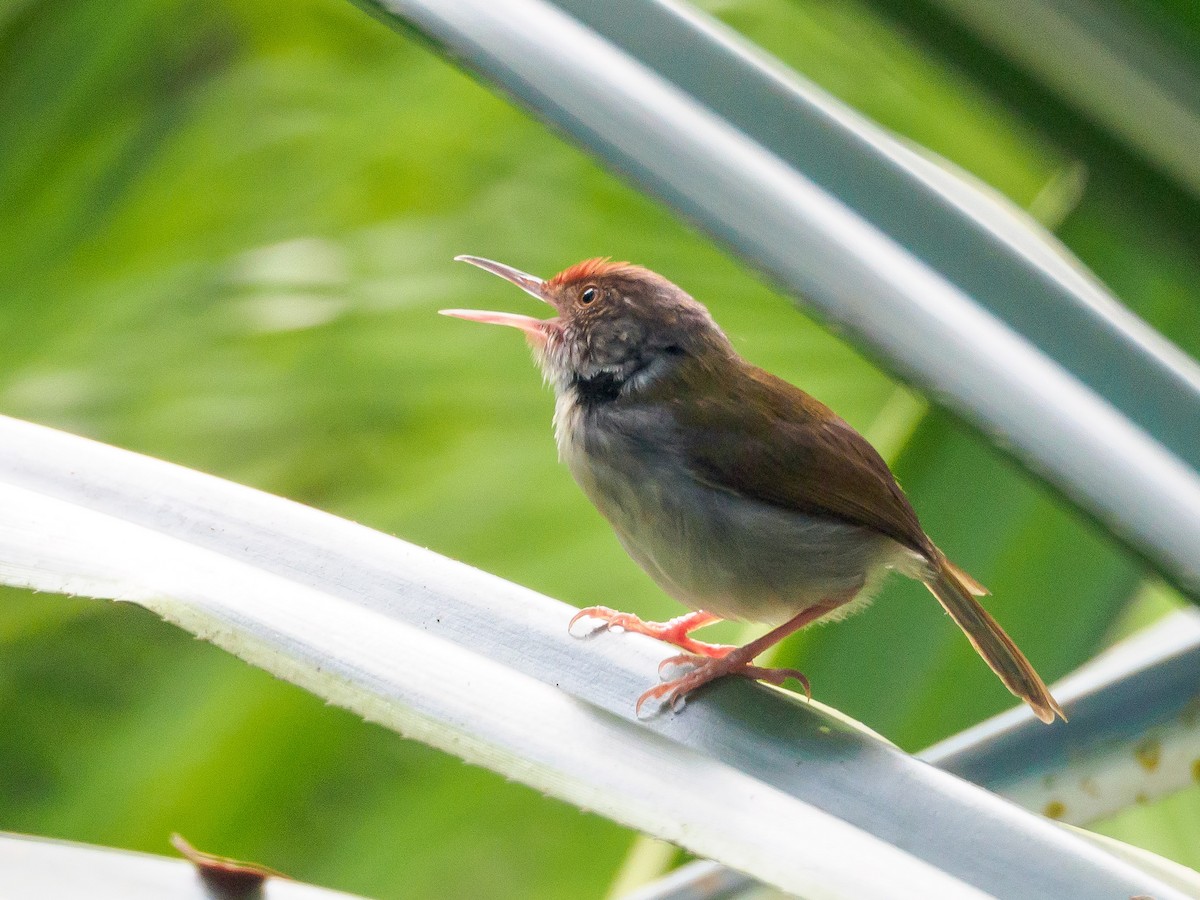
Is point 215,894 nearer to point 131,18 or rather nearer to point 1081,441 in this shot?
point 1081,441

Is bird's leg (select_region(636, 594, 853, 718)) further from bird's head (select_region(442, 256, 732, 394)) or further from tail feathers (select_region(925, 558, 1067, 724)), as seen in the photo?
bird's head (select_region(442, 256, 732, 394))

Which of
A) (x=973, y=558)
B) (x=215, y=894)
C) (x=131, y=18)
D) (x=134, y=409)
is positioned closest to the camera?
(x=215, y=894)

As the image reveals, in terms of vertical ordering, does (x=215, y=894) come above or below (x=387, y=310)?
above

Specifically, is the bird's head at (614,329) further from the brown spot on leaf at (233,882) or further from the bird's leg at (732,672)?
the brown spot on leaf at (233,882)

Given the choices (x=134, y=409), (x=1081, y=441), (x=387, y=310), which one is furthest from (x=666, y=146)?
(x=134, y=409)

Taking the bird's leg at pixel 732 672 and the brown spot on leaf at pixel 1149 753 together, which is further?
Result: the bird's leg at pixel 732 672

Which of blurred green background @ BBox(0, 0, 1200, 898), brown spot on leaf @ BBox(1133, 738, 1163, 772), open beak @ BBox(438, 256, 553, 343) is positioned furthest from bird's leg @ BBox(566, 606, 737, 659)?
blurred green background @ BBox(0, 0, 1200, 898)

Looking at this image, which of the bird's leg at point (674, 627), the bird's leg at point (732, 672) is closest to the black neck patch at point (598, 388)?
the bird's leg at point (674, 627)
